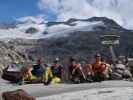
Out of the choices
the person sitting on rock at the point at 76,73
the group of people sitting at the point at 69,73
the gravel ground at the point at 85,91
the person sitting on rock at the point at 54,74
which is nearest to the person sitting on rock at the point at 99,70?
the group of people sitting at the point at 69,73

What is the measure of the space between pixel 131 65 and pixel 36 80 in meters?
5.67

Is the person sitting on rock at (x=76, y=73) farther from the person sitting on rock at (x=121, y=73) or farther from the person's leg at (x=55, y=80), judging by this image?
the person sitting on rock at (x=121, y=73)

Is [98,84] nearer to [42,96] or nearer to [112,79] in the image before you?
[112,79]

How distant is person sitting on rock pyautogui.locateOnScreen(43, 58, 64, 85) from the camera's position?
868 inches

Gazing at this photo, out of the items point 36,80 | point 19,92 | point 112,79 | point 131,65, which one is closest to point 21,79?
point 36,80

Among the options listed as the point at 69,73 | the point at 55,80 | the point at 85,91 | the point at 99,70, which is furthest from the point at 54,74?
the point at 85,91

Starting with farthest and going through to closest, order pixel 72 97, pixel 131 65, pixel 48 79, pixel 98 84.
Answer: pixel 131 65 → pixel 48 79 → pixel 98 84 → pixel 72 97

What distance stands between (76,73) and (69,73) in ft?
1.72

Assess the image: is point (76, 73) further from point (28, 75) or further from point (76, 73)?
point (28, 75)

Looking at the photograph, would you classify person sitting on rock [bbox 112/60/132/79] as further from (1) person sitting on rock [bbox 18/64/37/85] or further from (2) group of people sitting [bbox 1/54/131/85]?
(1) person sitting on rock [bbox 18/64/37/85]

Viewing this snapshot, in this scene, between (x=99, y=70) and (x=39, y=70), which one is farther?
(x=39, y=70)

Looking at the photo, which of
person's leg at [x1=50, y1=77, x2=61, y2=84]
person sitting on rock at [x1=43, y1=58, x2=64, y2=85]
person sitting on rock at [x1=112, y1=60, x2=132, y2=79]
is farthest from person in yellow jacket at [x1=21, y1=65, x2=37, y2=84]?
person sitting on rock at [x1=112, y1=60, x2=132, y2=79]

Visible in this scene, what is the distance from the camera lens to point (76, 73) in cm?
2236

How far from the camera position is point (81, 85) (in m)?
20.5
